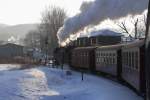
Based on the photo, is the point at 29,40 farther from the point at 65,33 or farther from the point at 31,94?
the point at 31,94

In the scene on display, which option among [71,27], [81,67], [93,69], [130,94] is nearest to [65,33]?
[71,27]

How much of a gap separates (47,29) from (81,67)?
66.0m

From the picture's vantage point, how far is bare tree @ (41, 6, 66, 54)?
101175 millimetres

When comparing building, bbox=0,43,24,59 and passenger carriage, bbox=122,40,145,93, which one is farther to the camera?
building, bbox=0,43,24,59

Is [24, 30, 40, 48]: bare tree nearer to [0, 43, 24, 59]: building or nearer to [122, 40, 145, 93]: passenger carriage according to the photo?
[0, 43, 24, 59]: building

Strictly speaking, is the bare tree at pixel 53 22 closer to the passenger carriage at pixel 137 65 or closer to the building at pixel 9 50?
the building at pixel 9 50

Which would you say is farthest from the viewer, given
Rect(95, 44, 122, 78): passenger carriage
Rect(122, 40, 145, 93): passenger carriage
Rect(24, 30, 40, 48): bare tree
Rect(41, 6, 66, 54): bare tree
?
Rect(24, 30, 40, 48): bare tree

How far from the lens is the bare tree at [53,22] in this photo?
101175 mm

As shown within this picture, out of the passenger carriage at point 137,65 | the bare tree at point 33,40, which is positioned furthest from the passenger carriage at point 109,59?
the bare tree at point 33,40

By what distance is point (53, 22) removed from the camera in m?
104

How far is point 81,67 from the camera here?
136ft

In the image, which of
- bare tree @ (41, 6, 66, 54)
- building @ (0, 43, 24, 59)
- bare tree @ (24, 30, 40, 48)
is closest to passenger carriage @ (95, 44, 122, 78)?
bare tree @ (41, 6, 66, 54)

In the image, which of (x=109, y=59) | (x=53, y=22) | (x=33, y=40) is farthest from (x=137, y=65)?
(x=33, y=40)

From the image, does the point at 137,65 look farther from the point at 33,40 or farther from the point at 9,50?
the point at 33,40
